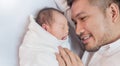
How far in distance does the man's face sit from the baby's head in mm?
116

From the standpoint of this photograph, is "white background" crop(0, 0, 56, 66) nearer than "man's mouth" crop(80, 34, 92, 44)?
Yes

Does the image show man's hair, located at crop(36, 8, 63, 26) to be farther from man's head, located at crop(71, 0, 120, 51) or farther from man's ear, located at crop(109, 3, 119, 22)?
man's ear, located at crop(109, 3, 119, 22)

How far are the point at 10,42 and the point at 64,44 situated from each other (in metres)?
0.30

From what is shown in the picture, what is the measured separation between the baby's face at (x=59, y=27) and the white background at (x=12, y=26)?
140 millimetres

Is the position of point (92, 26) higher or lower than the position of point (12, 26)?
lower

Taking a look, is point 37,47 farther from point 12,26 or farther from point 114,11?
point 114,11

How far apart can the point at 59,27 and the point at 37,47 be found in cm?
15

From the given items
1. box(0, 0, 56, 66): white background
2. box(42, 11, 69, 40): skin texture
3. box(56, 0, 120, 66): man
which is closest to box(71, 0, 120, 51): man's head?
box(56, 0, 120, 66): man

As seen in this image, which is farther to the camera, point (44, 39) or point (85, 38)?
point (85, 38)

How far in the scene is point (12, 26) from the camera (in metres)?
1.10

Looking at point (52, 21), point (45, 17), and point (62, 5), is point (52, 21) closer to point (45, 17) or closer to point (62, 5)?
point (45, 17)

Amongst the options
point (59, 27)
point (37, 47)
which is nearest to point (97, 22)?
point (59, 27)

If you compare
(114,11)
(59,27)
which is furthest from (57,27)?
(114,11)

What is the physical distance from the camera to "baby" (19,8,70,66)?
102cm
